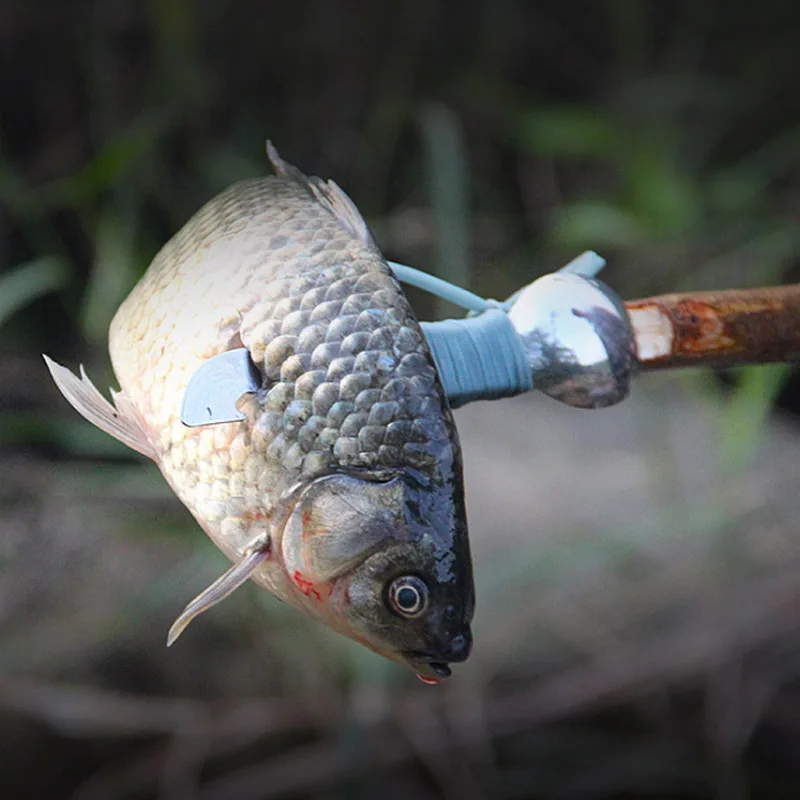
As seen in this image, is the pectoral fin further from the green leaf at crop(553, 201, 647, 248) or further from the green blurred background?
the green leaf at crop(553, 201, 647, 248)

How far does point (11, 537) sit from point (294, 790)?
20.6 inches

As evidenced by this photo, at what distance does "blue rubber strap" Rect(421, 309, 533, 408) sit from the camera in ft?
1.74

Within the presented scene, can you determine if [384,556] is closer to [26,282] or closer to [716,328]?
[716,328]

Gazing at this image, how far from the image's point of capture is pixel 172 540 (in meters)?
1.39

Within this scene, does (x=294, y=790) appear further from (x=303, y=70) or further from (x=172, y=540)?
(x=303, y=70)

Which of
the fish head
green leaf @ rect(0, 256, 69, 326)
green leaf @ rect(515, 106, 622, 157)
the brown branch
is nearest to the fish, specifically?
the fish head

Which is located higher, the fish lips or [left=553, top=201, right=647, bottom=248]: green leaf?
the fish lips

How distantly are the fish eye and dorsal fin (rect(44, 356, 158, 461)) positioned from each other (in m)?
0.15

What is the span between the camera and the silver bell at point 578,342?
538mm

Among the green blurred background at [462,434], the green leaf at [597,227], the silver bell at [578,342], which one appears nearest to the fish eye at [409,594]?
the silver bell at [578,342]

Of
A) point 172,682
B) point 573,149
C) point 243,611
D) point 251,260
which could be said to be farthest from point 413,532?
point 573,149

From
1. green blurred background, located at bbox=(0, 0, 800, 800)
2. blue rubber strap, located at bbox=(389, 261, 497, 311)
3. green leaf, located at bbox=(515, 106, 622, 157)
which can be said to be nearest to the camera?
blue rubber strap, located at bbox=(389, 261, 497, 311)

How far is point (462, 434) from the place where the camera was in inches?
65.4

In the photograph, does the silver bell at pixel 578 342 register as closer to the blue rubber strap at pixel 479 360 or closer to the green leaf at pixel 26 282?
the blue rubber strap at pixel 479 360
